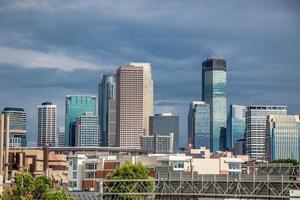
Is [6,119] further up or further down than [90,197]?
further up

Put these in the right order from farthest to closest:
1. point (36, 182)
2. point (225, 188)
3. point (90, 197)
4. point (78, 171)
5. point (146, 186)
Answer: point (78, 171), point (36, 182), point (90, 197), point (146, 186), point (225, 188)

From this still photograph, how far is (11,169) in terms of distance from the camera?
194 m

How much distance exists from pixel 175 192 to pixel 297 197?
1504cm

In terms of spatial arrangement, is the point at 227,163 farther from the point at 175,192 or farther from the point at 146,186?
the point at 175,192

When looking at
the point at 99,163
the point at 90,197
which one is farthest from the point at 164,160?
the point at 90,197

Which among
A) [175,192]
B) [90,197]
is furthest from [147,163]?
[175,192]

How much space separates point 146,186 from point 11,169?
321ft

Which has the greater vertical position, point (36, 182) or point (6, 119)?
point (6, 119)

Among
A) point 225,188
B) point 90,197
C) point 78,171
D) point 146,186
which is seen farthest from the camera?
point 78,171

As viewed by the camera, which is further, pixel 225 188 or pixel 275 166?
pixel 275 166

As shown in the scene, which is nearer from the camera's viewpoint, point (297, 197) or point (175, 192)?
point (297, 197)

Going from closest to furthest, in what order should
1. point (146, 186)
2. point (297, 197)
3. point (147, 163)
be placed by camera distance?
1. point (297, 197)
2. point (146, 186)
3. point (147, 163)

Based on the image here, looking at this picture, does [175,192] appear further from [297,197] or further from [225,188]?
[297,197]

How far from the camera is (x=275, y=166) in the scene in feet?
402
